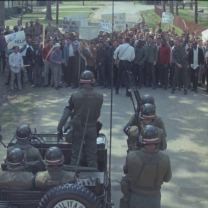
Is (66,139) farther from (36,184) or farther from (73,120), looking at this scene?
(36,184)

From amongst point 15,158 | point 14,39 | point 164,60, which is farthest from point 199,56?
point 15,158

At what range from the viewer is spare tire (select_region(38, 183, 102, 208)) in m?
3.69

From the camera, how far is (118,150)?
316 inches

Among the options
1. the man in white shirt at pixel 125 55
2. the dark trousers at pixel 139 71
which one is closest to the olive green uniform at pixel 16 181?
the man in white shirt at pixel 125 55

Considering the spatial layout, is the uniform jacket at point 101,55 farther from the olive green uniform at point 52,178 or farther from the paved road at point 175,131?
the olive green uniform at point 52,178

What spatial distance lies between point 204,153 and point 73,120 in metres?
3.80

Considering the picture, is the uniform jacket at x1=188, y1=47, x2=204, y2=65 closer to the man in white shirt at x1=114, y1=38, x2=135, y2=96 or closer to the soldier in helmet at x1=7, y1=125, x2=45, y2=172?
the man in white shirt at x1=114, y1=38, x2=135, y2=96

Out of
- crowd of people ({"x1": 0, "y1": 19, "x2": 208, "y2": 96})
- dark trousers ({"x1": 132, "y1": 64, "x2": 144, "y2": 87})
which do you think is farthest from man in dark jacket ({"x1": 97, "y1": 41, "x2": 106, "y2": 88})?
dark trousers ({"x1": 132, "y1": 64, "x2": 144, "y2": 87})

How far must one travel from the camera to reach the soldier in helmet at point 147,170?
405 cm

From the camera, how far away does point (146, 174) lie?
13.4 feet

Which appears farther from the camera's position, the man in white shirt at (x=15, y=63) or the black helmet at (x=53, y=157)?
the man in white shirt at (x=15, y=63)

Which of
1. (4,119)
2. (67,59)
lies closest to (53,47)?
(67,59)

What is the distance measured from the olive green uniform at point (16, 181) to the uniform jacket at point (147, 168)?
4.16ft

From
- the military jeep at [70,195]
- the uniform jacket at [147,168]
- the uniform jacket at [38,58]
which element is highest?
the uniform jacket at [38,58]
